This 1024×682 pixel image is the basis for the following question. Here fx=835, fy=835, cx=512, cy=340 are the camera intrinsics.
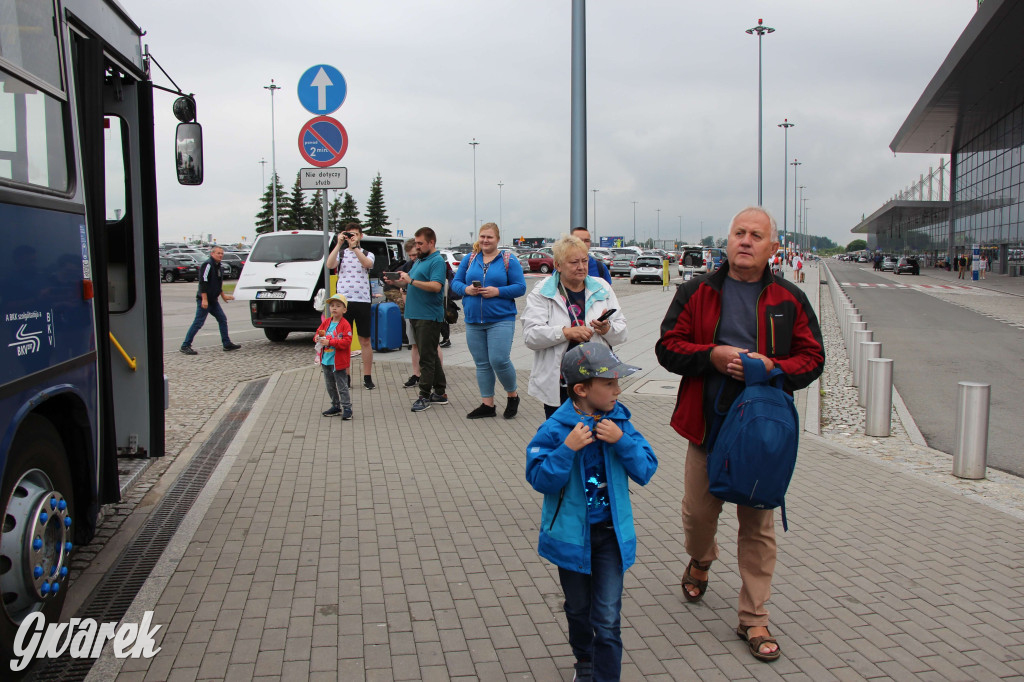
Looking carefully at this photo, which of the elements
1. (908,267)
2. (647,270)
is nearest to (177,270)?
(647,270)

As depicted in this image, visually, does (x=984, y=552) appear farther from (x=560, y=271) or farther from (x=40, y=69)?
(x=40, y=69)

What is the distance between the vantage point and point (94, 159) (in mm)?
4191

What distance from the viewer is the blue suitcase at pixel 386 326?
12.8 meters

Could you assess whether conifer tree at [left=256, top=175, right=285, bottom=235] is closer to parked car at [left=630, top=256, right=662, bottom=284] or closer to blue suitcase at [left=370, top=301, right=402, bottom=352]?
parked car at [left=630, top=256, right=662, bottom=284]

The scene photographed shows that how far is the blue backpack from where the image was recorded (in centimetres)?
336

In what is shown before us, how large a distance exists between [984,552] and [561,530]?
10.3 feet

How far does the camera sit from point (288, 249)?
49.6ft

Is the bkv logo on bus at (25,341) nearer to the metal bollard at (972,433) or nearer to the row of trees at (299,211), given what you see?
the metal bollard at (972,433)

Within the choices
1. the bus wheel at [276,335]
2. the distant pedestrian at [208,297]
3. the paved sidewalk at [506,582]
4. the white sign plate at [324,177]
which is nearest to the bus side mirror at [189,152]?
the paved sidewalk at [506,582]

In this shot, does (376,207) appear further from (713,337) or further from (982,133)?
(713,337)

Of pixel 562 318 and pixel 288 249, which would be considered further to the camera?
pixel 288 249

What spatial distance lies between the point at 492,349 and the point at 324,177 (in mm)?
2782

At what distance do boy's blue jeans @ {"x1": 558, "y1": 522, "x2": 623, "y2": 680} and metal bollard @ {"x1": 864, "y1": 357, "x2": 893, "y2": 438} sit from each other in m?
5.95

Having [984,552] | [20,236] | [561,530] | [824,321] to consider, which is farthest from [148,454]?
[824,321]
